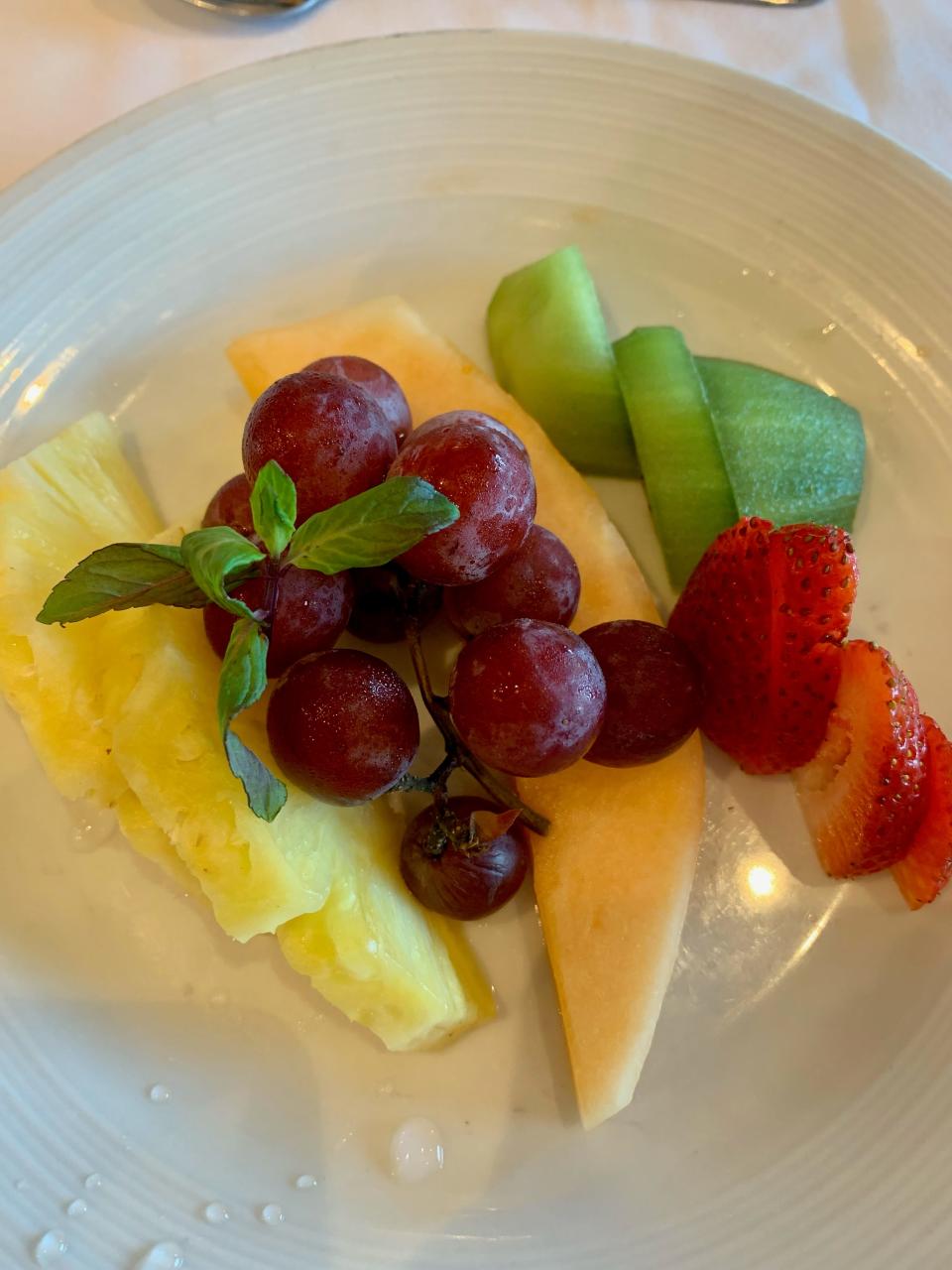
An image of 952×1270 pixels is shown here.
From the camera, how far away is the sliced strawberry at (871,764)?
100 cm

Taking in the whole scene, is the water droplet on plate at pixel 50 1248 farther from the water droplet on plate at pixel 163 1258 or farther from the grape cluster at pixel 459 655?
the grape cluster at pixel 459 655

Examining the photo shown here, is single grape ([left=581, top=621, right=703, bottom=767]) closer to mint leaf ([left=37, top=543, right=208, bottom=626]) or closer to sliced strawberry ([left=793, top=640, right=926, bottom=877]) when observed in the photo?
sliced strawberry ([left=793, top=640, right=926, bottom=877])

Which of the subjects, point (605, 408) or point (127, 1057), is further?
point (605, 408)

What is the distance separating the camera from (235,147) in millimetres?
1407

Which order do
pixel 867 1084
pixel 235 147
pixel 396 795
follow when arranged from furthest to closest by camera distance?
pixel 235 147, pixel 396 795, pixel 867 1084

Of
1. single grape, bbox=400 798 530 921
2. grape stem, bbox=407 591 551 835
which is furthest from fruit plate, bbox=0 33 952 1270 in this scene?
grape stem, bbox=407 591 551 835

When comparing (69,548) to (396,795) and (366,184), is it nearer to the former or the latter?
(396,795)

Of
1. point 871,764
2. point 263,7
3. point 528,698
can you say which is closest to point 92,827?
point 528,698

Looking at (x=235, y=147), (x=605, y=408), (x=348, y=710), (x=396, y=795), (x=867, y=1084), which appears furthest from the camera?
(x=235, y=147)

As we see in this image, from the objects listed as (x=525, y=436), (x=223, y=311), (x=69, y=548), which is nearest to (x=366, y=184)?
(x=223, y=311)

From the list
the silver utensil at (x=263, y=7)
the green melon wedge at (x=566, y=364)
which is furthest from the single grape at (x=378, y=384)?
the silver utensil at (x=263, y=7)

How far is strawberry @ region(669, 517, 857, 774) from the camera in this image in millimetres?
994

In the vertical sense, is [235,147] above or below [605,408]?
above

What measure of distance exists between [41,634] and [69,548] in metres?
0.14
